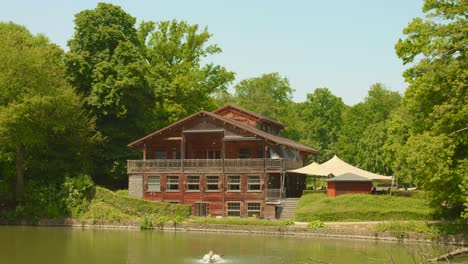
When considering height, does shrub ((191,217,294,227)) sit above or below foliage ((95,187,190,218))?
below

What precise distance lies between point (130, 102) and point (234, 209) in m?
13.5

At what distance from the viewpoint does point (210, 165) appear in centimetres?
4759

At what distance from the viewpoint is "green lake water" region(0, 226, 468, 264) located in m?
27.4

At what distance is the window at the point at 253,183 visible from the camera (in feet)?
152

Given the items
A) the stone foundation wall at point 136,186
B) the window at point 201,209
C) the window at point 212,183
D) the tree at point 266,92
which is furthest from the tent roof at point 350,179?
the tree at point 266,92

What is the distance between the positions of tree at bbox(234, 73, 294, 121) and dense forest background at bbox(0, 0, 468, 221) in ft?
63.3

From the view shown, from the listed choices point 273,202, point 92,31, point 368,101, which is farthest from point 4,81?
point 368,101

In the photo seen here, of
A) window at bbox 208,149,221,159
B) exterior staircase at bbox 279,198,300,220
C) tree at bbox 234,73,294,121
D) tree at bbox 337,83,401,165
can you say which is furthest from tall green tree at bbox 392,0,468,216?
tree at bbox 234,73,294,121

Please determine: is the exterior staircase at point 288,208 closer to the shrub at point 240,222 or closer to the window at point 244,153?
the shrub at point 240,222

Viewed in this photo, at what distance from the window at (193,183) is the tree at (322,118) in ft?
153

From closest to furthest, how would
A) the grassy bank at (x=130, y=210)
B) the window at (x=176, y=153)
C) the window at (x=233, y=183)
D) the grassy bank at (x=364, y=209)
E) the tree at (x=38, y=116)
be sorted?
the grassy bank at (x=364, y=209) < the grassy bank at (x=130, y=210) < the tree at (x=38, y=116) < the window at (x=233, y=183) < the window at (x=176, y=153)

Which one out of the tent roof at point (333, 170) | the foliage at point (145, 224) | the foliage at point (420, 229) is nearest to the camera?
the foliage at point (420, 229)

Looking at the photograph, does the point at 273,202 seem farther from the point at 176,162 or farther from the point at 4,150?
the point at 4,150

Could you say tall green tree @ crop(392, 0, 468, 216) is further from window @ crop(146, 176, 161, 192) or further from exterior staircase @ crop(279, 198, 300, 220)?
window @ crop(146, 176, 161, 192)
